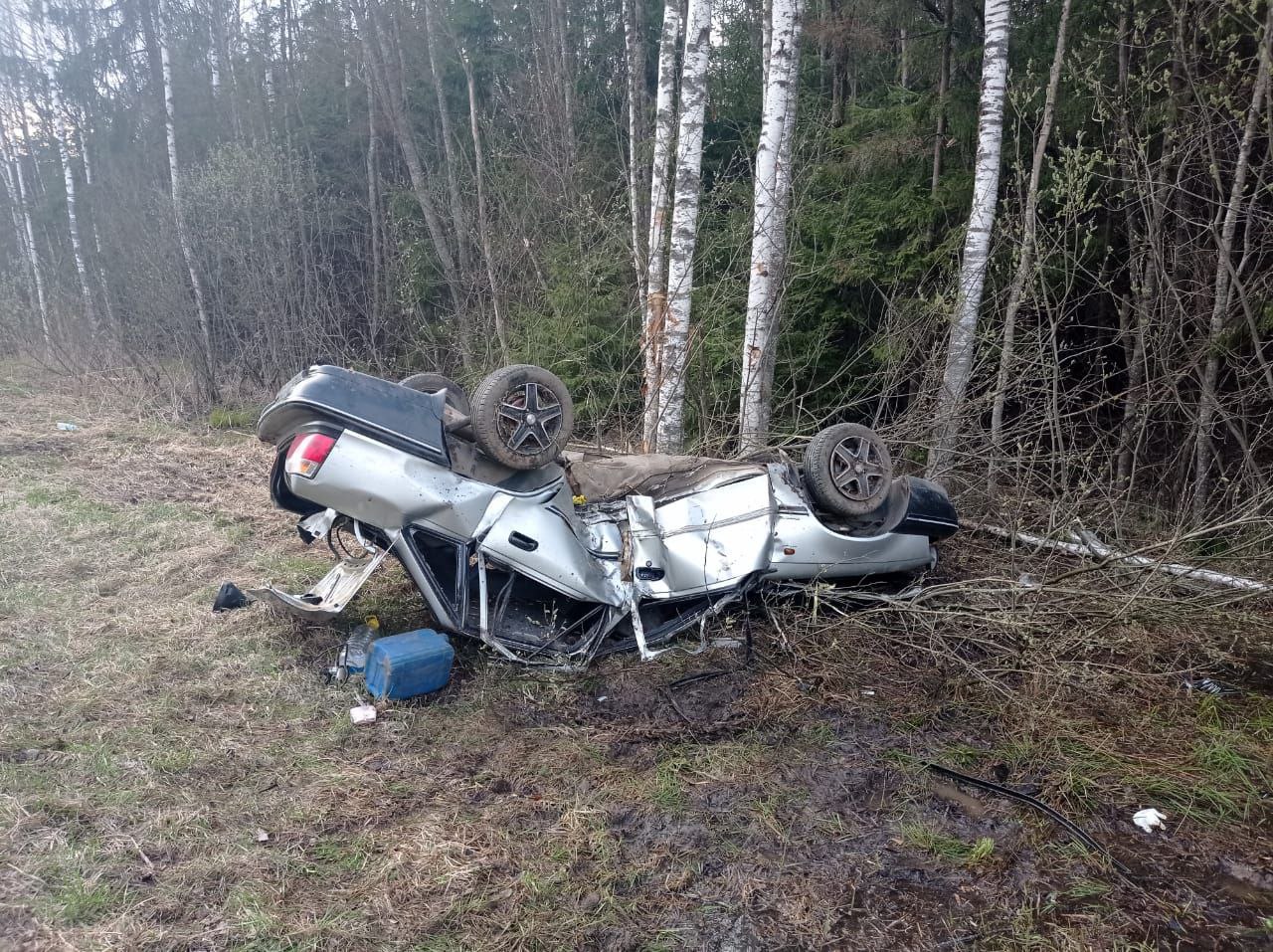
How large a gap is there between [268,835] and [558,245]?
10.1m

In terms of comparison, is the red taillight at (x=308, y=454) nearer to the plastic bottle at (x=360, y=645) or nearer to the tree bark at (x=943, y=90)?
the plastic bottle at (x=360, y=645)

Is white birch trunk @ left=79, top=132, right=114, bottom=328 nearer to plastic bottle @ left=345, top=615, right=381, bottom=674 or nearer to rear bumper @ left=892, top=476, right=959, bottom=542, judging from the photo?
plastic bottle @ left=345, top=615, right=381, bottom=674

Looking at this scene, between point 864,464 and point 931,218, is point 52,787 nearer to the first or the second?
point 864,464

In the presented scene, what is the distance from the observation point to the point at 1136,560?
14.7 ft

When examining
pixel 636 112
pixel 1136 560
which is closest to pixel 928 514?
pixel 1136 560

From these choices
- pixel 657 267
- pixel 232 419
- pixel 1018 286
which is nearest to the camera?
pixel 1018 286

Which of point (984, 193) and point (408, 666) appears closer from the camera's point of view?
point (408, 666)

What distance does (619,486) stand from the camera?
4809mm

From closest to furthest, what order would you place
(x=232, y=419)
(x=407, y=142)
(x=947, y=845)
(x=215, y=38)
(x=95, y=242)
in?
(x=947, y=845)
(x=232, y=419)
(x=407, y=142)
(x=215, y=38)
(x=95, y=242)

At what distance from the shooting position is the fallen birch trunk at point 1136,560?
168 inches

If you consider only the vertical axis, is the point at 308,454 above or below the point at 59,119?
below

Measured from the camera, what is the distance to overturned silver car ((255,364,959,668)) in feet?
12.6

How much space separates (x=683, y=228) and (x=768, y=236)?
72 cm

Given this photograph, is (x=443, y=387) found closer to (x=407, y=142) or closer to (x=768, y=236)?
(x=768, y=236)
